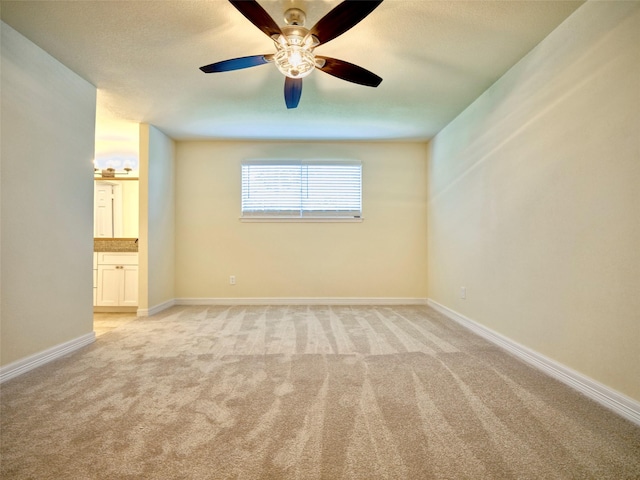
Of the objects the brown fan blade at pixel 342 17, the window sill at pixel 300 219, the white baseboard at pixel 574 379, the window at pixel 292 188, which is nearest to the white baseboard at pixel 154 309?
the window sill at pixel 300 219

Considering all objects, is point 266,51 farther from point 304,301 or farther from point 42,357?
point 304,301

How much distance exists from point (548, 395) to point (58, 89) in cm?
412

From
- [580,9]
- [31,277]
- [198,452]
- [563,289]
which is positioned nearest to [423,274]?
[563,289]

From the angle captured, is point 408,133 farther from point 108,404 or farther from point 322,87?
point 108,404

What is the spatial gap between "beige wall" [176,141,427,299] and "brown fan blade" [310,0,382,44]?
2.99 meters

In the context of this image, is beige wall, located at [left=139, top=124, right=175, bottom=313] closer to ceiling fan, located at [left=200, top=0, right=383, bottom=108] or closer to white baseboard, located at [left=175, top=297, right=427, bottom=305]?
white baseboard, located at [left=175, top=297, right=427, bottom=305]

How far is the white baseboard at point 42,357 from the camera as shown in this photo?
2.18 meters

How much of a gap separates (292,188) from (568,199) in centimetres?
347

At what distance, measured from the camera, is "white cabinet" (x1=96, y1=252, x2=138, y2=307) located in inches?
170

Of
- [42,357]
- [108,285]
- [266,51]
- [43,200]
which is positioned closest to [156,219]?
[108,285]

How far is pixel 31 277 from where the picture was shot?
2.40m

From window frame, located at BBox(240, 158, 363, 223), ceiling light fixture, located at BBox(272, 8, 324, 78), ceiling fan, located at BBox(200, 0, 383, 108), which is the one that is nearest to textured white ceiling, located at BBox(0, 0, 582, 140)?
ceiling light fixture, located at BBox(272, 8, 324, 78)

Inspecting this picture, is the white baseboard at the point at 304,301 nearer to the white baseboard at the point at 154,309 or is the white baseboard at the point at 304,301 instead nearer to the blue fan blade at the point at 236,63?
the white baseboard at the point at 154,309

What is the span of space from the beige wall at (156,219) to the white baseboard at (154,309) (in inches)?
0.8
